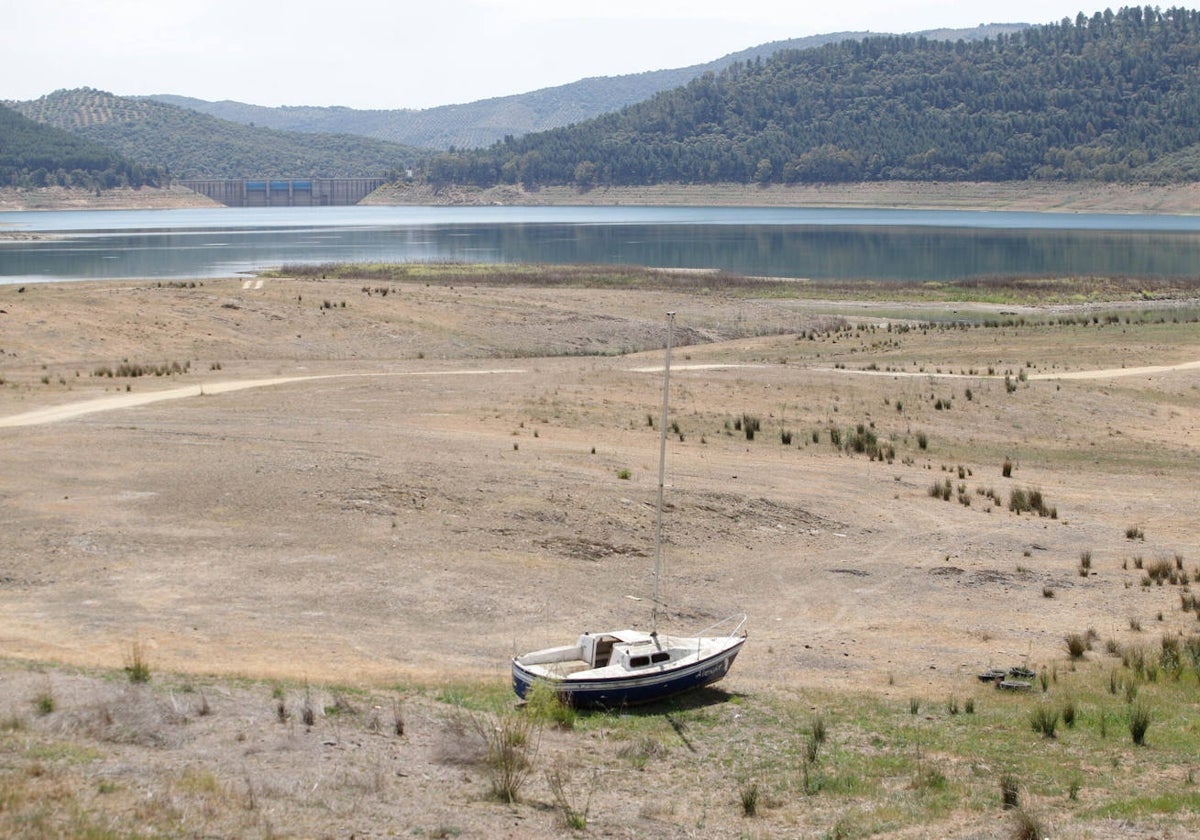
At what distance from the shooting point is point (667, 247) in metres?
124

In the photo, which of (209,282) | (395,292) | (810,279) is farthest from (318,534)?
(810,279)

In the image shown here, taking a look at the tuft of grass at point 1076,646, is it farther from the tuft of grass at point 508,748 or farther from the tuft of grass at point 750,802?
the tuft of grass at point 508,748

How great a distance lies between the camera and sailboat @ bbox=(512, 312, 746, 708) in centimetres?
1542

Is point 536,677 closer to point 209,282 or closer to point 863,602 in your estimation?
point 863,602

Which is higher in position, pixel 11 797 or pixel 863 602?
pixel 11 797

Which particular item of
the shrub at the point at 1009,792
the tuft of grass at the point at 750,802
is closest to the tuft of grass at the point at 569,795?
the tuft of grass at the point at 750,802

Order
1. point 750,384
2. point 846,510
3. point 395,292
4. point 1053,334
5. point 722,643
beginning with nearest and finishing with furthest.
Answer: point 722,643 → point 846,510 → point 750,384 → point 1053,334 → point 395,292

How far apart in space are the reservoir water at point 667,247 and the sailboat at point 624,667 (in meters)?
69.1

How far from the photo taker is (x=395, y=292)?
63.6m

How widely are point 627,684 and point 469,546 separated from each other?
26.3 ft

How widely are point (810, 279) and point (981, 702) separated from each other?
7444 centimetres

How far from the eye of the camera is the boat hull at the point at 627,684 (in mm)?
15320

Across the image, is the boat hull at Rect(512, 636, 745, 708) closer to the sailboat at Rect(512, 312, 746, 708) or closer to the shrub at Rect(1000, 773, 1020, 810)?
the sailboat at Rect(512, 312, 746, 708)

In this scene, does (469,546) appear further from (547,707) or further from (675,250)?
(675,250)
